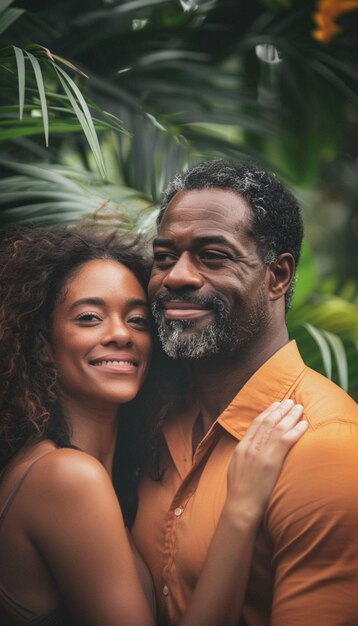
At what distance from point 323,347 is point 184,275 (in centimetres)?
53

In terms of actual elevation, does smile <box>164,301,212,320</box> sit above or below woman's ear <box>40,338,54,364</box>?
above

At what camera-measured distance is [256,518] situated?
1.49 meters

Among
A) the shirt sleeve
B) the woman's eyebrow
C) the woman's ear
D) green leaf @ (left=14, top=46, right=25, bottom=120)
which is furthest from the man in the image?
green leaf @ (left=14, top=46, right=25, bottom=120)

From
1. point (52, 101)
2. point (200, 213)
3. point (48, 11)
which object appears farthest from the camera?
point (48, 11)

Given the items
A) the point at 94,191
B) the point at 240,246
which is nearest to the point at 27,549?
the point at 240,246

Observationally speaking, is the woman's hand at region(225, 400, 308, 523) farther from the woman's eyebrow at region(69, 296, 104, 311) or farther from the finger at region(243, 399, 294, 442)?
the woman's eyebrow at region(69, 296, 104, 311)

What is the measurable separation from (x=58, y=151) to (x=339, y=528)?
4.64 feet

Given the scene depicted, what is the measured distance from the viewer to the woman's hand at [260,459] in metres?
1.50

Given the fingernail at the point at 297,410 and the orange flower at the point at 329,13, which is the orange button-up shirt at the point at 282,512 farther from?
the orange flower at the point at 329,13

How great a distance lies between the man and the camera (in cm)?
145

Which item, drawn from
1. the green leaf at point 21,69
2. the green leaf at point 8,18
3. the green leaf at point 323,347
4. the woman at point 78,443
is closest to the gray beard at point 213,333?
the woman at point 78,443

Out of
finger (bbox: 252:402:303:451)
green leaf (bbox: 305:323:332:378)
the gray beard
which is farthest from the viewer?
A: green leaf (bbox: 305:323:332:378)

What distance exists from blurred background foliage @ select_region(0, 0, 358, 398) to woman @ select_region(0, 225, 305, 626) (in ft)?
0.89

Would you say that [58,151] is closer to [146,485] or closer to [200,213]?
[200,213]
